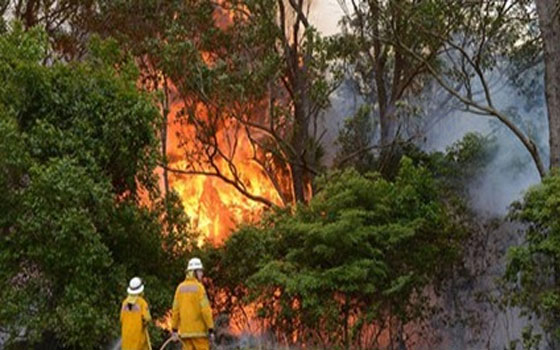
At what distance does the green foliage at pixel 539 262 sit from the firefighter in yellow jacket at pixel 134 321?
7302 mm

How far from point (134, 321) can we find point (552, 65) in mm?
10551

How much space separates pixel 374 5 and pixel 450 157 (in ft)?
15.4

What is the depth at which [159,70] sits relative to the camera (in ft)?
71.8

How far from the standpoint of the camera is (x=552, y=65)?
1600 centimetres

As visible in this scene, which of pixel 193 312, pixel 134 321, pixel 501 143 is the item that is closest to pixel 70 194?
pixel 134 321

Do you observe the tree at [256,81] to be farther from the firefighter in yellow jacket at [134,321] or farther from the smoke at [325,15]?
the firefighter in yellow jacket at [134,321]

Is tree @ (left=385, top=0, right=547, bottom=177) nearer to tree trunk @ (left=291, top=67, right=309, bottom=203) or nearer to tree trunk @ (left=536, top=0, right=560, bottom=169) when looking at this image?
tree trunk @ (left=536, top=0, right=560, bottom=169)

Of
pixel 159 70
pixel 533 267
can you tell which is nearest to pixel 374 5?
pixel 159 70

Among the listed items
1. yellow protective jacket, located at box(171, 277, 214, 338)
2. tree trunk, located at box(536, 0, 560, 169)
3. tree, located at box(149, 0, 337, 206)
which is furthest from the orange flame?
yellow protective jacket, located at box(171, 277, 214, 338)

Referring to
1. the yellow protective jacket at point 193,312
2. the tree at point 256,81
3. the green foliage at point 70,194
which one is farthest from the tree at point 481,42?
the yellow protective jacket at point 193,312

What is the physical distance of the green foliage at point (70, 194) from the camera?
13516 mm

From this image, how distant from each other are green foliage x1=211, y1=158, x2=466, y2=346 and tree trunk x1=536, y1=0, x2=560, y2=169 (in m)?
2.73

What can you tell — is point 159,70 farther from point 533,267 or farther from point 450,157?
point 533,267

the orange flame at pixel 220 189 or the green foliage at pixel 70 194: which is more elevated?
the orange flame at pixel 220 189
